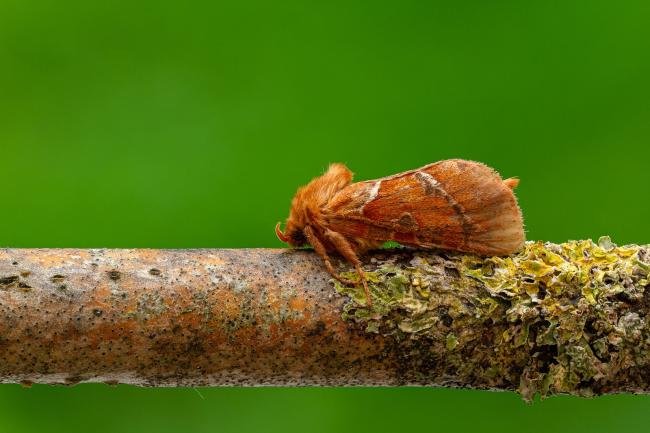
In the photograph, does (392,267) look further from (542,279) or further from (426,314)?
(542,279)

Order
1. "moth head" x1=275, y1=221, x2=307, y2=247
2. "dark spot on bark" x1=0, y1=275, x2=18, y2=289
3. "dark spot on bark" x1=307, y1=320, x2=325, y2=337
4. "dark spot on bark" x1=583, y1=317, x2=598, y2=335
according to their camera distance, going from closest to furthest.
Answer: "dark spot on bark" x1=0, y1=275, x2=18, y2=289 < "dark spot on bark" x1=307, y1=320, x2=325, y2=337 < "dark spot on bark" x1=583, y1=317, x2=598, y2=335 < "moth head" x1=275, y1=221, x2=307, y2=247

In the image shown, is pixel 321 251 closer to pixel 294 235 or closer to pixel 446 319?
pixel 294 235

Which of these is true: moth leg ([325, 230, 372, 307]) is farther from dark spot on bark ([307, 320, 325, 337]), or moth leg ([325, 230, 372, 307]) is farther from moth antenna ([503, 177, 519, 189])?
moth antenna ([503, 177, 519, 189])

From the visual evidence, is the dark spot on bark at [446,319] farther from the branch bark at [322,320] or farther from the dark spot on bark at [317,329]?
the dark spot on bark at [317,329]

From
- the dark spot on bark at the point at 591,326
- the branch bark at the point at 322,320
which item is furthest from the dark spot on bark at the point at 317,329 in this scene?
the dark spot on bark at the point at 591,326

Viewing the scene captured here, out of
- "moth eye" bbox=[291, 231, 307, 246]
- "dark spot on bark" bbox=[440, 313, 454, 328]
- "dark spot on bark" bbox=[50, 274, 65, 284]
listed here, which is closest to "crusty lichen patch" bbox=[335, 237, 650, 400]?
"dark spot on bark" bbox=[440, 313, 454, 328]

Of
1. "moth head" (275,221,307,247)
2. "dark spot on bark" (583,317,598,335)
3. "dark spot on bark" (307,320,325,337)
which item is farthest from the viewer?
"moth head" (275,221,307,247)

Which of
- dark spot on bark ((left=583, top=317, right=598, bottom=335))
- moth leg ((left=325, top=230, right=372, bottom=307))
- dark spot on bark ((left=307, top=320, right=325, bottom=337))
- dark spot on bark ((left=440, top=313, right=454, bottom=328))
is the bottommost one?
dark spot on bark ((left=583, top=317, right=598, bottom=335))
